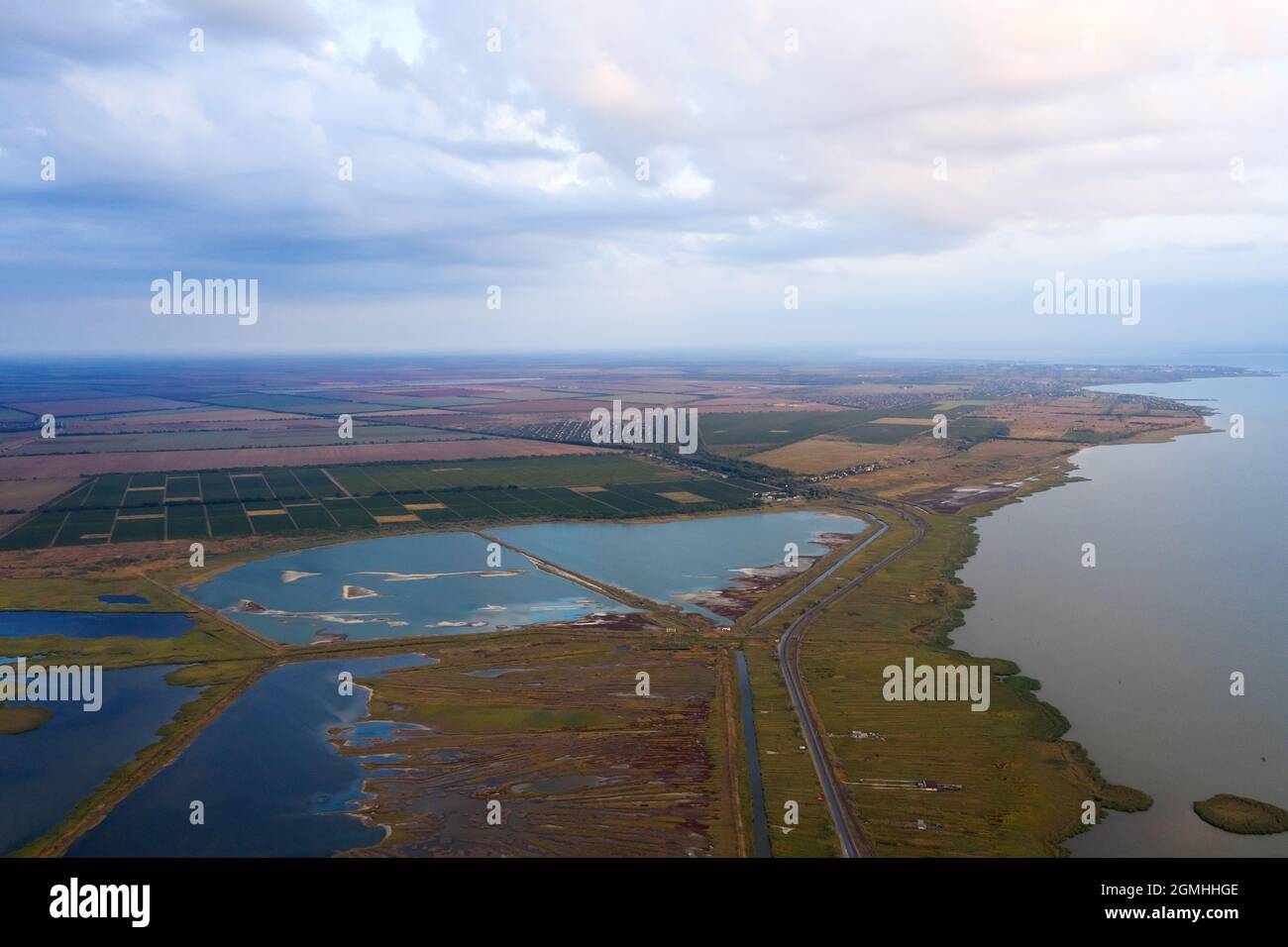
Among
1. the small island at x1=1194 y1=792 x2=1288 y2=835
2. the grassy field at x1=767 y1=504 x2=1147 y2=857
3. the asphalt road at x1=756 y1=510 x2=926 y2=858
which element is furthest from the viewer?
the grassy field at x1=767 y1=504 x2=1147 y2=857

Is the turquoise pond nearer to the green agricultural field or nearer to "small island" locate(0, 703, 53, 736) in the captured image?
"small island" locate(0, 703, 53, 736)

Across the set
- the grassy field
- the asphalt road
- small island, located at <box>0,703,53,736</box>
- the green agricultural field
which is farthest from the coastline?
the green agricultural field

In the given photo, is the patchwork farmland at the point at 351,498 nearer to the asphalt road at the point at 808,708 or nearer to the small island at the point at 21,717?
the asphalt road at the point at 808,708

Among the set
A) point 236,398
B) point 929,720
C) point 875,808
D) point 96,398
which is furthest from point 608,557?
point 96,398

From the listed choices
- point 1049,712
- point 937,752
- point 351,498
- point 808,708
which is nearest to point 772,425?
point 351,498

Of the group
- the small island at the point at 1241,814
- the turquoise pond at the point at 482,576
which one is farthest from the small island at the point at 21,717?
the small island at the point at 1241,814

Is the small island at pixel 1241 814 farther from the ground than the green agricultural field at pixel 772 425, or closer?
closer
